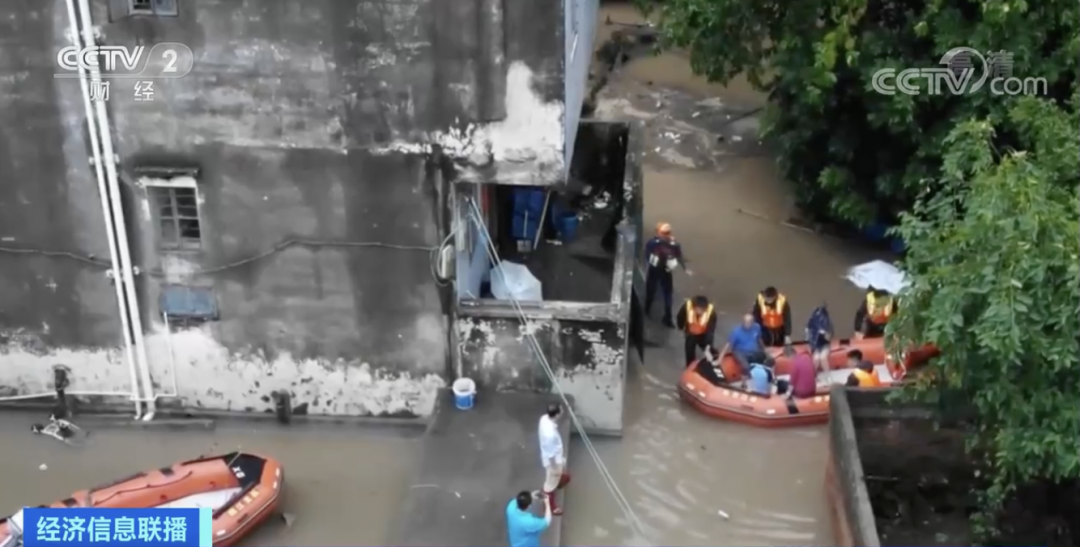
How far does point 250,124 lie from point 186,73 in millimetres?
767

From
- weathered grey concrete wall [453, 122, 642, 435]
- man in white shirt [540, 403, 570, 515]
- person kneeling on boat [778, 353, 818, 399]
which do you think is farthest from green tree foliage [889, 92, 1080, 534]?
weathered grey concrete wall [453, 122, 642, 435]

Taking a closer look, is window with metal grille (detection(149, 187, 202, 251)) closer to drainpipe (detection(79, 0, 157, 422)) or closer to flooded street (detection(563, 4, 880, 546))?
drainpipe (detection(79, 0, 157, 422))

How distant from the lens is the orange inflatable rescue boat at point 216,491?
39.6 feet

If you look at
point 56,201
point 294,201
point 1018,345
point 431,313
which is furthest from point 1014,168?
point 56,201

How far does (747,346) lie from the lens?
14391mm

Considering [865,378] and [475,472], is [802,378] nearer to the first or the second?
[865,378]

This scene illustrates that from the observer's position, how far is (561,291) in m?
15.9

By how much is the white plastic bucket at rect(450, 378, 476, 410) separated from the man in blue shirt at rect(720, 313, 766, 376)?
3.14 meters

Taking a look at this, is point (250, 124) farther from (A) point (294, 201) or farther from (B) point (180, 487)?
(B) point (180, 487)

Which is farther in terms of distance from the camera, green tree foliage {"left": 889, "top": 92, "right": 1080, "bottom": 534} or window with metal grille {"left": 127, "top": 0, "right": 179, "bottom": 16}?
window with metal grille {"left": 127, "top": 0, "right": 179, "bottom": 16}

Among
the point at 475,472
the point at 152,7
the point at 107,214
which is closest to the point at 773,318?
the point at 475,472

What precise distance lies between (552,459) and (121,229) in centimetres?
506

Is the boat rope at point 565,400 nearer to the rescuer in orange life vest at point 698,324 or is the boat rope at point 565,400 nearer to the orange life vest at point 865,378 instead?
the rescuer in orange life vest at point 698,324

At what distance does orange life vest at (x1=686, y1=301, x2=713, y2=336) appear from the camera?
1480 centimetres
